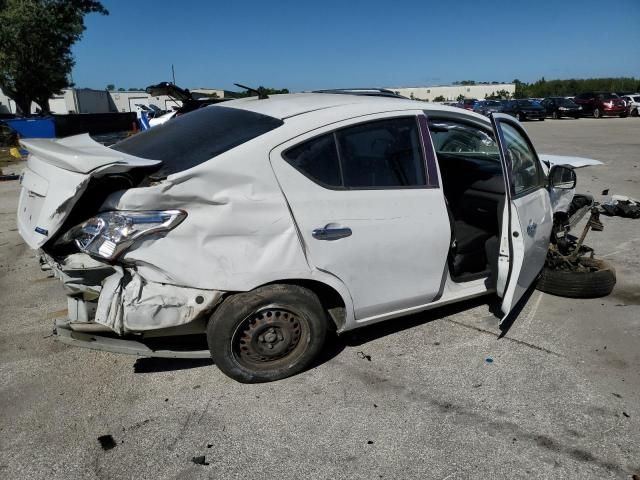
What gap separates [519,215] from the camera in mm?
3576

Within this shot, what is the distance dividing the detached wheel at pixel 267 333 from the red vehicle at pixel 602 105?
36999mm

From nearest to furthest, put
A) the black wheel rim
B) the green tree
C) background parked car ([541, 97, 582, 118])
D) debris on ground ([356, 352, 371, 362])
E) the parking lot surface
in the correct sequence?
the parking lot surface < the black wheel rim < debris on ground ([356, 352, 371, 362]) < the green tree < background parked car ([541, 97, 582, 118])

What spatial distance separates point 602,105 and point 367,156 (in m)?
36.6

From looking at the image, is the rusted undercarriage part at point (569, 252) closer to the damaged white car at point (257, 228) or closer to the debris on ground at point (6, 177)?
the damaged white car at point (257, 228)

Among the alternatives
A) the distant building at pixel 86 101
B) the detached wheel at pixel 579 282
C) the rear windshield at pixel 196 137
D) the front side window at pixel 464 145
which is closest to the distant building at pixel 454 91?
the distant building at pixel 86 101

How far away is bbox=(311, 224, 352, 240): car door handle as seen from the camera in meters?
2.94

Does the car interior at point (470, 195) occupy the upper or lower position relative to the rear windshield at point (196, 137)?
lower

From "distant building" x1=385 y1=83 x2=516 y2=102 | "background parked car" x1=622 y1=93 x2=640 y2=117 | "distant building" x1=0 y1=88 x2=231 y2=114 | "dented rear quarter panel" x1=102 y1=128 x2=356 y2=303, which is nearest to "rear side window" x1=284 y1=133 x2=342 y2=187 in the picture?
"dented rear quarter panel" x1=102 y1=128 x2=356 y2=303

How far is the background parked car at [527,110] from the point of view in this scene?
33250 millimetres

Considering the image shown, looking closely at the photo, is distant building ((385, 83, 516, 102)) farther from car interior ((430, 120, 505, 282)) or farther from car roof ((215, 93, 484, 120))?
car roof ((215, 93, 484, 120))

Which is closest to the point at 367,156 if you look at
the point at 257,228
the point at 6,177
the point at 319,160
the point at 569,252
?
the point at 319,160

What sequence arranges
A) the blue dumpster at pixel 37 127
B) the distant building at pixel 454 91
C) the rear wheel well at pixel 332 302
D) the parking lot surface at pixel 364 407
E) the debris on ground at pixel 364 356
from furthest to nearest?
the distant building at pixel 454 91
the blue dumpster at pixel 37 127
the debris on ground at pixel 364 356
the rear wheel well at pixel 332 302
the parking lot surface at pixel 364 407

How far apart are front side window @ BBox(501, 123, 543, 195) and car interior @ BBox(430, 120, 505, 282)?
145mm

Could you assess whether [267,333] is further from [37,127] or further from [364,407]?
[37,127]
